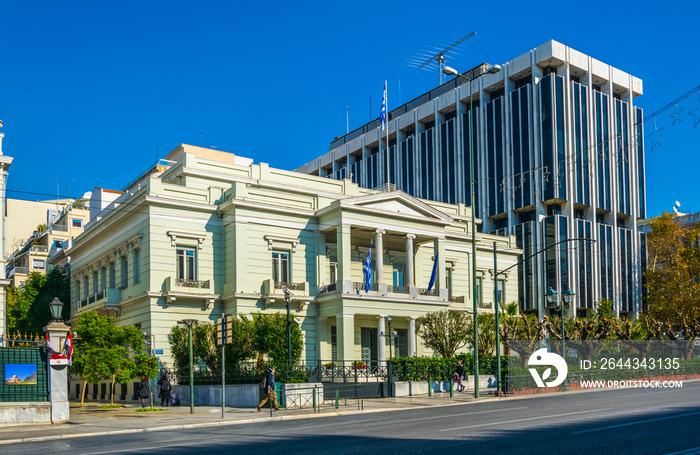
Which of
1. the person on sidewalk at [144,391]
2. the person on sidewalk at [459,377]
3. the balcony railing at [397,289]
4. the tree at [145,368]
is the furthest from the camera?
the balcony railing at [397,289]

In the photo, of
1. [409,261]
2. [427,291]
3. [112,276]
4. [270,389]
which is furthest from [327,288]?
[270,389]

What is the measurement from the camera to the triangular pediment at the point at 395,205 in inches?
1751

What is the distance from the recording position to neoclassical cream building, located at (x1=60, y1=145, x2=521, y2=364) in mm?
41812

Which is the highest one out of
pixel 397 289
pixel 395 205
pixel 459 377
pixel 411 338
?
pixel 395 205

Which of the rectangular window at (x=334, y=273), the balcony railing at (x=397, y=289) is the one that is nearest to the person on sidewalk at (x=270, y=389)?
the balcony railing at (x=397, y=289)

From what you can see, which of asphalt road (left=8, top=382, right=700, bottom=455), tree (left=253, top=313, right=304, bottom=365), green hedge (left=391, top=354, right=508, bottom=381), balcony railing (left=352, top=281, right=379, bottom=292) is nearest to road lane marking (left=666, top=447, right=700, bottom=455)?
asphalt road (left=8, top=382, right=700, bottom=455)

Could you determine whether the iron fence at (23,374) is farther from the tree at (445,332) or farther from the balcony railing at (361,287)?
the tree at (445,332)

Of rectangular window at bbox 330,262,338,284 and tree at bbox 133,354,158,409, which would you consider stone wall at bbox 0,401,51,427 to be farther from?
rectangular window at bbox 330,262,338,284

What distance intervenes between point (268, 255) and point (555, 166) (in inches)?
1523

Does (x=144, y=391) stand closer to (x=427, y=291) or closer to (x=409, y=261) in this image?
(x=409, y=261)

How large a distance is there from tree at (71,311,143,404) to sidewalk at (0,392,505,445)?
5.47 ft

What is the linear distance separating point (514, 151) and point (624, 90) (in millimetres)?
17078

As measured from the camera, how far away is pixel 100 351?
33406mm

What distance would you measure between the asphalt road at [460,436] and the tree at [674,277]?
41025 mm
